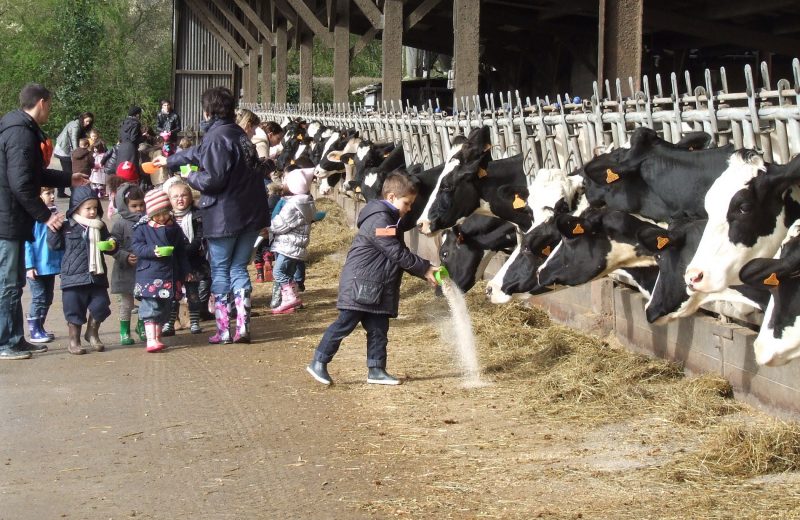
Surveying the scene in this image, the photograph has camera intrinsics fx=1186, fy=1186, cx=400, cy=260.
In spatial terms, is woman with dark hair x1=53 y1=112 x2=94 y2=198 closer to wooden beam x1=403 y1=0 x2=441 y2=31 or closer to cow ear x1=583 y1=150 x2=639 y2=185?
wooden beam x1=403 y1=0 x2=441 y2=31

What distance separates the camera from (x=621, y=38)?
1047 cm

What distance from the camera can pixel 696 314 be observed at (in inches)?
311

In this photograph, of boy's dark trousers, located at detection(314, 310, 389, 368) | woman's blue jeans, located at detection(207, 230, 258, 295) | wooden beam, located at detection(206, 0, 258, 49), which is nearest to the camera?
boy's dark trousers, located at detection(314, 310, 389, 368)

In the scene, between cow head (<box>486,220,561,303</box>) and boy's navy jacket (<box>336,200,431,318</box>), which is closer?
boy's navy jacket (<box>336,200,431,318</box>)

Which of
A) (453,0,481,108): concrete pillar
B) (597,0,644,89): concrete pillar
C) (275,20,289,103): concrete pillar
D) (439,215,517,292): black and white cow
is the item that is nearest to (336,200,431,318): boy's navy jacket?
(439,215,517,292): black and white cow

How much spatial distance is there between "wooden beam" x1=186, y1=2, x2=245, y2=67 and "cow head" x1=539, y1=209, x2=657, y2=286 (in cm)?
3710

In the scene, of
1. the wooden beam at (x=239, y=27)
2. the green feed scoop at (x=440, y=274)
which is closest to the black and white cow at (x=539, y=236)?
the green feed scoop at (x=440, y=274)

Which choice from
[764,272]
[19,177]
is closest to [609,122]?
[764,272]

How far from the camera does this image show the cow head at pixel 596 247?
766 cm

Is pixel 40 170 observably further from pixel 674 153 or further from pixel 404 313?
pixel 674 153

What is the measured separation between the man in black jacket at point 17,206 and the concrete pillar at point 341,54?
13243 mm

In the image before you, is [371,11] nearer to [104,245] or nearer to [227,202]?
[227,202]

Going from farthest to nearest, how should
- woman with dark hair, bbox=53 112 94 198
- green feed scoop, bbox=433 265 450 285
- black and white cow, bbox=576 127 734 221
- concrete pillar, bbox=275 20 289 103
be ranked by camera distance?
concrete pillar, bbox=275 20 289 103
woman with dark hair, bbox=53 112 94 198
green feed scoop, bbox=433 265 450 285
black and white cow, bbox=576 127 734 221

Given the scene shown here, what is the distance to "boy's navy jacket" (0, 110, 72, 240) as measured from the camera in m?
9.27
